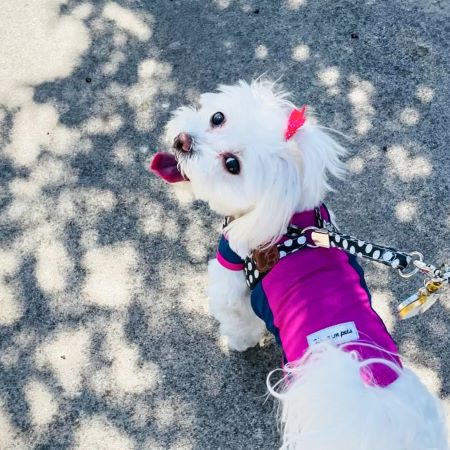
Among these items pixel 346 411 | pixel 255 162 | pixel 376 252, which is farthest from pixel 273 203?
pixel 346 411

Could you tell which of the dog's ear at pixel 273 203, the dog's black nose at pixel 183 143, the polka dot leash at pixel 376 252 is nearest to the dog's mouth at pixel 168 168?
the dog's black nose at pixel 183 143

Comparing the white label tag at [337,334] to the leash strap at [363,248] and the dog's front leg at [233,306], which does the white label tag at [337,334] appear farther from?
the dog's front leg at [233,306]

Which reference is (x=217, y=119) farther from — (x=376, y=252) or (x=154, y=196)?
(x=154, y=196)

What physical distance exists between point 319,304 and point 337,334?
114 mm

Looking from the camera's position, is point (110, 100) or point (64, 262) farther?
point (110, 100)

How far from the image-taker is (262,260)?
6.23 feet

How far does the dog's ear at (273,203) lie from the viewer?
5.44 feet

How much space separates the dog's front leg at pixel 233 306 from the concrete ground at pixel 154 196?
0.49ft

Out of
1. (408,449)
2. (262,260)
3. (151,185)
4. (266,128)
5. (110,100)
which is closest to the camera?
(408,449)

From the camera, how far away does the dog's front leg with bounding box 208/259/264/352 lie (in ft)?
6.95

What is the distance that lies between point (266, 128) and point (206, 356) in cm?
119

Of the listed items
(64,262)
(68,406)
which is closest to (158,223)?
(64,262)

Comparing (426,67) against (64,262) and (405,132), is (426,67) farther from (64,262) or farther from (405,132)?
(64,262)

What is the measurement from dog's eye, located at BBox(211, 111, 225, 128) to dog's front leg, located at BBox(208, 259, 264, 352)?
0.56 metres
